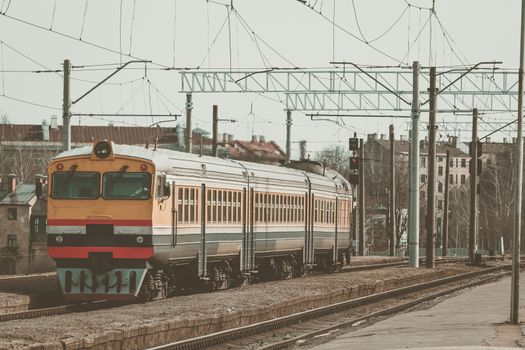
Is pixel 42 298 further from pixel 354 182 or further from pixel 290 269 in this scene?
pixel 354 182

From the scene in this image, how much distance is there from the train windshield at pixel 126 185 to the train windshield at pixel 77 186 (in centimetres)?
21

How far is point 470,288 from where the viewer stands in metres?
36.8

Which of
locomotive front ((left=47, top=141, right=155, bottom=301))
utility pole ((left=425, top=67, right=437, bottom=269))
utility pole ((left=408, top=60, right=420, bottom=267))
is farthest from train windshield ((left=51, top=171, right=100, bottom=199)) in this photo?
utility pole ((left=425, top=67, right=437, bottom=269))

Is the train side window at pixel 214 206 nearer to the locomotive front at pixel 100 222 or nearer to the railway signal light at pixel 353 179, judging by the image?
the locomotive front at pixel 100 222

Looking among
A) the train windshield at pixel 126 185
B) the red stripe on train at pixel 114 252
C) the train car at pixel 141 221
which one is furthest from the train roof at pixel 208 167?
the red stripe on train at pixel 114 252

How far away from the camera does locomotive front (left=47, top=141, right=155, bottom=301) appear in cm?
2383

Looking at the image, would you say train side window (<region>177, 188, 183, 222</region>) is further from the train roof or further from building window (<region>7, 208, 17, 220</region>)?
building window (<region>7, 208, 17, 220</region>)

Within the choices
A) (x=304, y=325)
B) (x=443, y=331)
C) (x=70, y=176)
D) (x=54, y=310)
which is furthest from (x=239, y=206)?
(x=443, y=331)

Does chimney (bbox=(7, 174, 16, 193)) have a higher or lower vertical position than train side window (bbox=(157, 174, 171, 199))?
higher

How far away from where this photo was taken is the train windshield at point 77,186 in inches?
963

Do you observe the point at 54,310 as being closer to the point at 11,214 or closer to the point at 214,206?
the point at 214,206

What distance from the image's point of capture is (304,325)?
22344 millimetres

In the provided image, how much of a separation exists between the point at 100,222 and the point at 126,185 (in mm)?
894

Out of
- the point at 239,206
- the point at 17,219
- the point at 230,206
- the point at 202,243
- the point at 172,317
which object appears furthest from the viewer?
the point at 17,219
